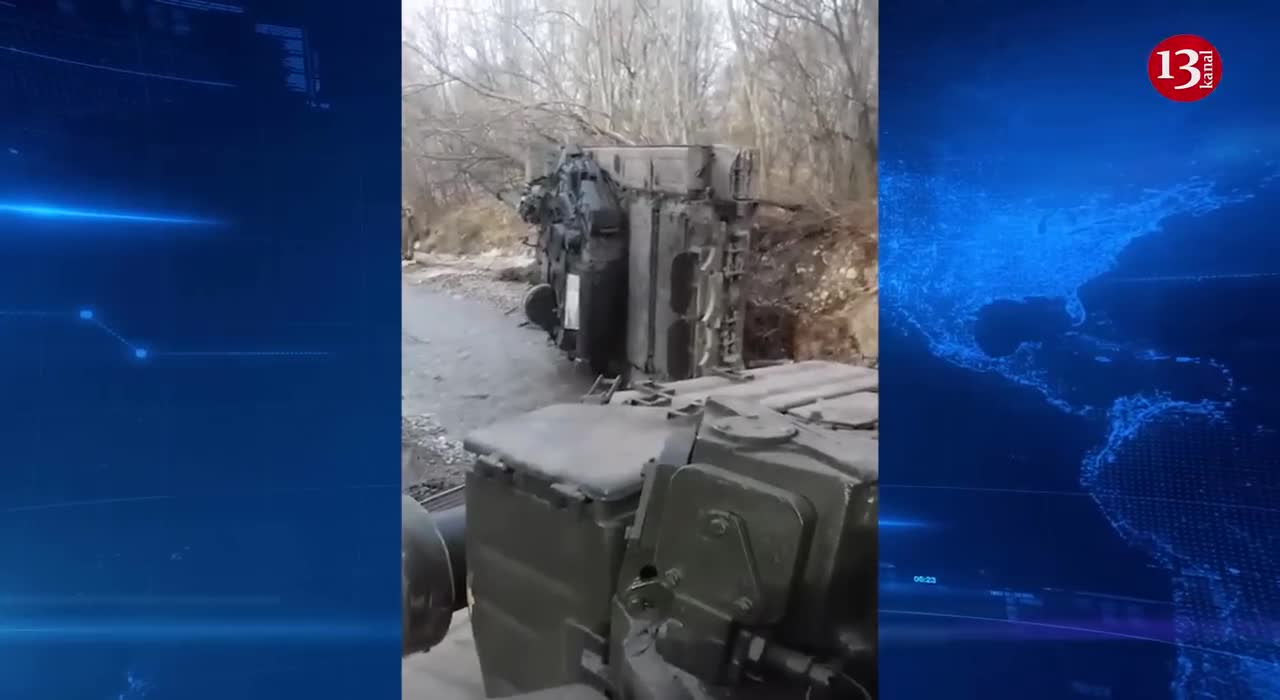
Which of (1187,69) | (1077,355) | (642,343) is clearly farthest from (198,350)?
(1187,69)

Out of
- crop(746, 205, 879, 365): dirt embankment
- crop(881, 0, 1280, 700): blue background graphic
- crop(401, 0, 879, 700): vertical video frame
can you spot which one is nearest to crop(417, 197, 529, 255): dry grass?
crop(401, 0, 879, 700): vertical video frame

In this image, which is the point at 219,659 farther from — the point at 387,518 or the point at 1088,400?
the point at 1088,400

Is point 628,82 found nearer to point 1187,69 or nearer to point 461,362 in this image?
point 461,362

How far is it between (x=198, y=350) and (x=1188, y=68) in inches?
66.2

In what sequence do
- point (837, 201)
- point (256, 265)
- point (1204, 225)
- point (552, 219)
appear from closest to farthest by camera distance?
1. point (1204, 225)
2. point (256, 265)
3. point (837, 201)
4. point (552, 219)

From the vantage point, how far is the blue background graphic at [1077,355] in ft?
4.95

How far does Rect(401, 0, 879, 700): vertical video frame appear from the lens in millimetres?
1694

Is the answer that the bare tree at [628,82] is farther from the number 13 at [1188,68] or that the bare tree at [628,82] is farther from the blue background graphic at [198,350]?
the number 13 at [1188,68]

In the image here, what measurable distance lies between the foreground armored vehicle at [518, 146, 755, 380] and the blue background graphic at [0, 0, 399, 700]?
34cm

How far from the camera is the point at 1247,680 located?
60.9 inches

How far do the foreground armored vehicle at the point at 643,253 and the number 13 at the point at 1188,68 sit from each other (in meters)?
0.69

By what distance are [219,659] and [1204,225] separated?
179cm

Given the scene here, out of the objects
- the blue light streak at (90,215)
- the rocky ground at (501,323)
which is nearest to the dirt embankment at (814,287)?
the rocky ground at (501,323)

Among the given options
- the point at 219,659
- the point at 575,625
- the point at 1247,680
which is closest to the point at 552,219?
the point at 575,625
